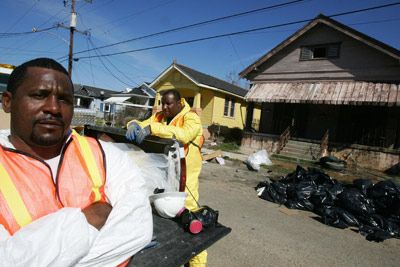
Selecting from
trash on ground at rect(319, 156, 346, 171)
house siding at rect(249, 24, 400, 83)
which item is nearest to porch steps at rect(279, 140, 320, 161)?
trash on ground at rect(319, 156, 346, 171)

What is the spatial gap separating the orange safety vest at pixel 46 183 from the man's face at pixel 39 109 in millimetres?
93

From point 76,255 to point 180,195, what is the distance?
1054 mm

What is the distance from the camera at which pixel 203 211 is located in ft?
6.55

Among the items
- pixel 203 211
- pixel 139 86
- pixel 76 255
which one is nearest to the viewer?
pixel 76 255

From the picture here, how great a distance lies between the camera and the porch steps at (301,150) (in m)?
14.0

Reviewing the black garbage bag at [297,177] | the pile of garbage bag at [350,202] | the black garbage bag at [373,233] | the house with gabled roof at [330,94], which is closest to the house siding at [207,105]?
the house with gabled roof at [330,94]

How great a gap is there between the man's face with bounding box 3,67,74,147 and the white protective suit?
11 cm

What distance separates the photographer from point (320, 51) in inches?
643

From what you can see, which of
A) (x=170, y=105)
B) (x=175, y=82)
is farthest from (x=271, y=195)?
(x=175, y=82)

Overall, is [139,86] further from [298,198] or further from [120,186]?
[120,186]

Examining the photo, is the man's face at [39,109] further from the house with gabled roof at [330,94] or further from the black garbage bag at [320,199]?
the house with gabled roof at [330,94]

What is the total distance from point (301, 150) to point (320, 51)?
19.2ft

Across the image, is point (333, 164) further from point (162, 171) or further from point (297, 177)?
point (162, 171)

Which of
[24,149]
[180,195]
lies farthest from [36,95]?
[180,195]
